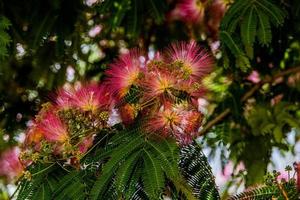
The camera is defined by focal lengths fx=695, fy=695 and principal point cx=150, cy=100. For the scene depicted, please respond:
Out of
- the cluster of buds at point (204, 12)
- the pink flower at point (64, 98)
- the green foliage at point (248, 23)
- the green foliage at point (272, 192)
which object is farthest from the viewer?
the cluster of buds at point (204, 12)

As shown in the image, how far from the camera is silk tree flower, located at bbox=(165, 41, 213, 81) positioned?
2.48 m

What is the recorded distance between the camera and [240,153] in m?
5.21

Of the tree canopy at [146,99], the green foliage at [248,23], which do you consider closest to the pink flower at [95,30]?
the tree canopy at [146,99]

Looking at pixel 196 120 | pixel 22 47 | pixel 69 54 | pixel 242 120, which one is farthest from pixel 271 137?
pixel 196 120

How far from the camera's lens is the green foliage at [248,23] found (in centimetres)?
→ 343

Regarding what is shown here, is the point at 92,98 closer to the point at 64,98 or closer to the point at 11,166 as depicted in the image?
the point at 64,98

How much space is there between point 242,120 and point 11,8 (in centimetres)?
185

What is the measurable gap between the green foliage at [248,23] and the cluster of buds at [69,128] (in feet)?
3.56

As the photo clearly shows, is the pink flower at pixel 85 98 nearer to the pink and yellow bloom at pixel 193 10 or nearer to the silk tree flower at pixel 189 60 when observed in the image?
the silk tree flower at pixel 189 60

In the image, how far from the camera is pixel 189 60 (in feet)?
8.21

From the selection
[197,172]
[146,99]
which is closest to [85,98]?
[146,99]

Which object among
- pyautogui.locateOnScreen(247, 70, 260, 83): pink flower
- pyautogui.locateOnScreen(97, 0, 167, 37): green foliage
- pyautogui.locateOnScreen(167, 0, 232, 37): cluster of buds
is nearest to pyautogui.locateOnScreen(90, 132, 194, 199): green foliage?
pyautogui.locateOnScreen(97, 0, 167, 37): green foliage

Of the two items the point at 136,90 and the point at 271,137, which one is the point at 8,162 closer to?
the point at 136,90

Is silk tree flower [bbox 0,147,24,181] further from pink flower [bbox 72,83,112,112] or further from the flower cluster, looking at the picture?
pink flower [bbox 72,83,112,112]
